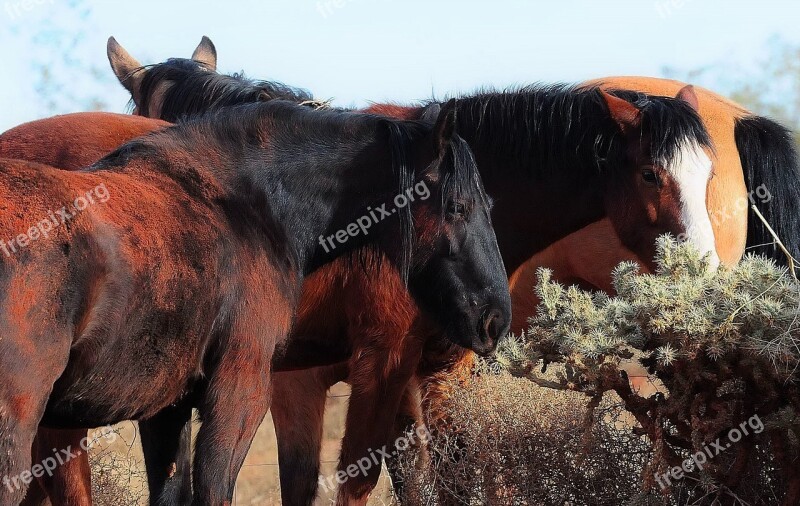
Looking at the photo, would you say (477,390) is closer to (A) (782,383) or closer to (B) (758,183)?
(A) (782,383)

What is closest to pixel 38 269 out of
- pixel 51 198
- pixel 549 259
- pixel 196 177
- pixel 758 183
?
pixel 51 198

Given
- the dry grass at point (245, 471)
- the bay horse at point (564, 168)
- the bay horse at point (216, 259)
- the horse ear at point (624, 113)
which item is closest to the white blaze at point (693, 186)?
the bay horse at point (564, 168)

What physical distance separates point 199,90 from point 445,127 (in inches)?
95.4

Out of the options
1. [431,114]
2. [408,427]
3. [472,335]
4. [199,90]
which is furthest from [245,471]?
[472,335]

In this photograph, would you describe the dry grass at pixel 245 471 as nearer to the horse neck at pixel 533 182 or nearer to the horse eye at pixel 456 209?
the horse neck at pixel 533 182

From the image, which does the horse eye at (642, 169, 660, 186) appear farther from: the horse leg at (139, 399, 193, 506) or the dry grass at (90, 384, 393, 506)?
the horse leg at (139, 399, 193, 506)

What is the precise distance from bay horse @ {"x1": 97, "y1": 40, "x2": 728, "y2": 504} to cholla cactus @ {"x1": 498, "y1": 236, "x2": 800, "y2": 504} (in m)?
0.78

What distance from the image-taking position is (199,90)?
5.92 metres

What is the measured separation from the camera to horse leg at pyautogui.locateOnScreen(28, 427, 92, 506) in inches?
185

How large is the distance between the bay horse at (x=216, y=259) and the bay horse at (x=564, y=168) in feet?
4.45

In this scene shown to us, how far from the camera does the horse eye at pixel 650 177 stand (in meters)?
5.17

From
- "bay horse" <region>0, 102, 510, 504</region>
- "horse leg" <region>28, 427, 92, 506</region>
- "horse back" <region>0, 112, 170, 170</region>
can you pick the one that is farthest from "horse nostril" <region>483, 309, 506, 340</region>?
"horse back" <region>0, 112, 170, 170</region>

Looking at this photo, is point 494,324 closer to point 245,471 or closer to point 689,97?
point 689,97

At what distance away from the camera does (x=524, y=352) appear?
14.5 ft
